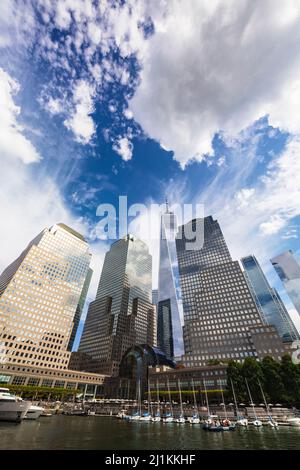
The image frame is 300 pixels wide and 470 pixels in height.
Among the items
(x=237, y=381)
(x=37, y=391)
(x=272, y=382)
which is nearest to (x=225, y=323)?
(x=237, y=381)

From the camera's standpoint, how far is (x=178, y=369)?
138250 millimetres

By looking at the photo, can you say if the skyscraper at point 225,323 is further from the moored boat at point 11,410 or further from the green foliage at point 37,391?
the moored boat at point 11,410

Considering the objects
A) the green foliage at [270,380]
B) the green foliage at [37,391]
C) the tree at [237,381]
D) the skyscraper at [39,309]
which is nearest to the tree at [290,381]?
the green foliage at [270,380]

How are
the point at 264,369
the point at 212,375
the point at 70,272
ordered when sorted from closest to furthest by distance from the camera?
the point at 264,369 → the point at 212,375 → the point at 70,272

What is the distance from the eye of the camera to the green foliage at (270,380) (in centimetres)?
7856

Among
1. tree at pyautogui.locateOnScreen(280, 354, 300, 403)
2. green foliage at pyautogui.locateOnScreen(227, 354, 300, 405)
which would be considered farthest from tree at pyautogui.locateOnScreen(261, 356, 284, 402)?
tree at pyautogui.locateOnScreen(280, 354, 300, 403)

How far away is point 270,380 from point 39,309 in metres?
137

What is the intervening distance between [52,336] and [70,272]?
54411mm

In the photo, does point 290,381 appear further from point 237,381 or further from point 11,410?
point 11,410

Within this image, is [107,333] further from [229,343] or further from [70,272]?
[229,343]

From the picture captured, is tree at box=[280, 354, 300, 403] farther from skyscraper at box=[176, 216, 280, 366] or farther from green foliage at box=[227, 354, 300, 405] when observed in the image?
skyscraper at box=[176, 216, 280, 366]

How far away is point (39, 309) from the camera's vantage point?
495ft
